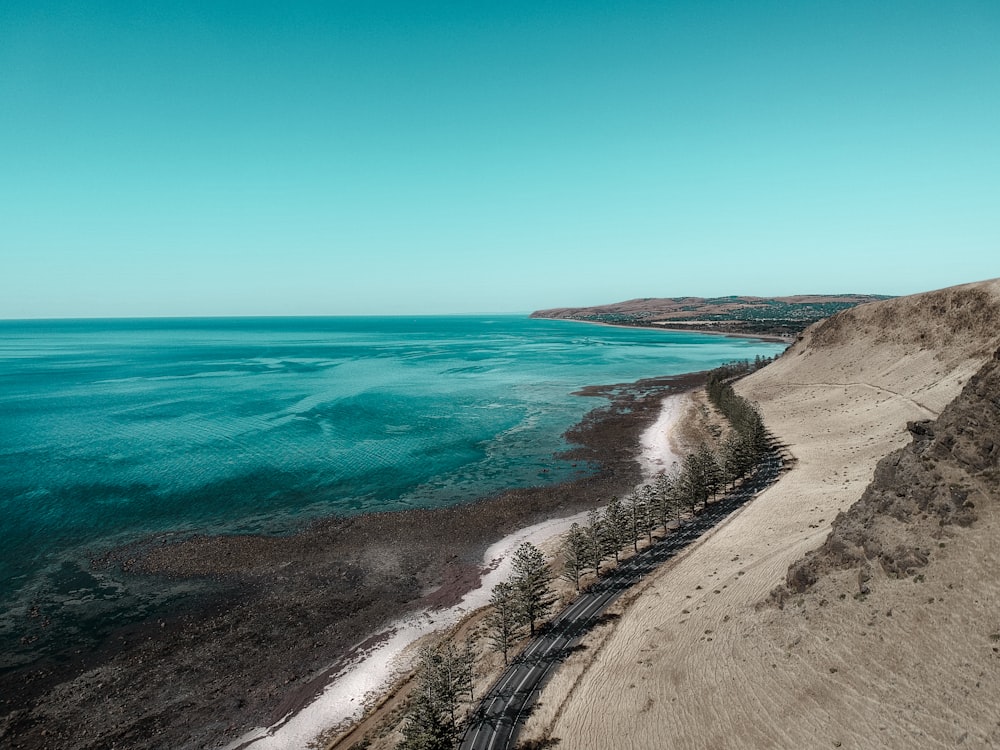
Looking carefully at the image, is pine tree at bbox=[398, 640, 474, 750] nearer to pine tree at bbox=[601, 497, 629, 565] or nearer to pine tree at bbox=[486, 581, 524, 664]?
pine tree at bbox=[486, 581, 524, 664]

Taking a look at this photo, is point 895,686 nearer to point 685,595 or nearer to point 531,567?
point 685,595

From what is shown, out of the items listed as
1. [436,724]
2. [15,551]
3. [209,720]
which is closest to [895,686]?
[436,724]

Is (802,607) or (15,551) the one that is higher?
(802,607)

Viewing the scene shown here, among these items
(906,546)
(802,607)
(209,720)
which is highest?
(906,546)

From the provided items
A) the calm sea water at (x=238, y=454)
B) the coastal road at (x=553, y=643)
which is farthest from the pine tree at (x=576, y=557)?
the calm sea water at (x=238, y=454)

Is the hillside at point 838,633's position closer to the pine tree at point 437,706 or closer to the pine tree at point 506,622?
the pine tree at point 437,706

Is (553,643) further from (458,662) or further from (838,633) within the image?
(838,633)

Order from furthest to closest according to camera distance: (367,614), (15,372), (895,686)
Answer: (15,372)
(367,614)
(895,686)
